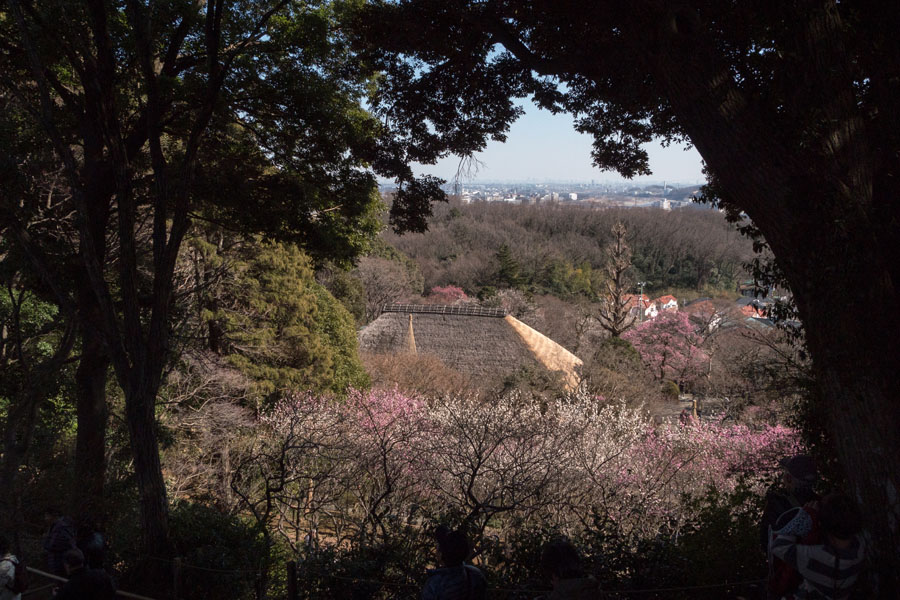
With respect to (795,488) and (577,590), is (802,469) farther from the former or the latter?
(577,590)

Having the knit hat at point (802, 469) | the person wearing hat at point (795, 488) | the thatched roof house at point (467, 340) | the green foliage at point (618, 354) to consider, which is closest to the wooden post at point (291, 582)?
the person wearing hat at point (795, 488)

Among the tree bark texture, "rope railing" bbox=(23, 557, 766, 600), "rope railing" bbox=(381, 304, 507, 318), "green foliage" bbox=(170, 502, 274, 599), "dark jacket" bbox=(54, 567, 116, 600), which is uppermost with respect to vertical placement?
the tree bark texture

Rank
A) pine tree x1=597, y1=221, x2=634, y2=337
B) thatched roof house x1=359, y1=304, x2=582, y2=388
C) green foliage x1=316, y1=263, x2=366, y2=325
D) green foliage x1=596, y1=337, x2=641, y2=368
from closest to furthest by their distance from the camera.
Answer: green foliage x1=596, y1=337, x2=641, y2=368
thatched roof house x1=359, y1=304, x2=582, y2=388
pine tree x1=597, y1=221, x2=634, y2=337
green foliage x1=316, y1=263, x2=366, y2=325

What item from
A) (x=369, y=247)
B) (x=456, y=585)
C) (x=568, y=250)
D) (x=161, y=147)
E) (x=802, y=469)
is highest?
(x=161, y=147)

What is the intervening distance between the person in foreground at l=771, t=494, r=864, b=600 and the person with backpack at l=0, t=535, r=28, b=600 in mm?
4169

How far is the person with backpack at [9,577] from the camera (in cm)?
333

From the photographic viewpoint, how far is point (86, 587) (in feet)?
9.43

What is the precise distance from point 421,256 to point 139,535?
44.3 m

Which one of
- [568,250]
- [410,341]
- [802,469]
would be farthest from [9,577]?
[568,250]

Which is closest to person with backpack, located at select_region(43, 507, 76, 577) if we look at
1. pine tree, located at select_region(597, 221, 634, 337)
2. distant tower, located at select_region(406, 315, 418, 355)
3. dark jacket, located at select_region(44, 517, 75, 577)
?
dark jacket, located at select_region(44, 517, 75, 577)

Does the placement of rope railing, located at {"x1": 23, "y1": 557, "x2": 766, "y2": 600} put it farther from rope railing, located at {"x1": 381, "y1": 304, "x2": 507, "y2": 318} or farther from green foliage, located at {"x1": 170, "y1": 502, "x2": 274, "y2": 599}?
rope railing, located at {"x1": 381, "y1": 304, "x2": 507, "y2": 318}

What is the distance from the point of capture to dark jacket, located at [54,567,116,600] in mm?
2850

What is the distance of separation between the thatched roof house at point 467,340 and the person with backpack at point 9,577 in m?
15.3

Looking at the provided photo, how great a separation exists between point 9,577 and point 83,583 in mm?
897
